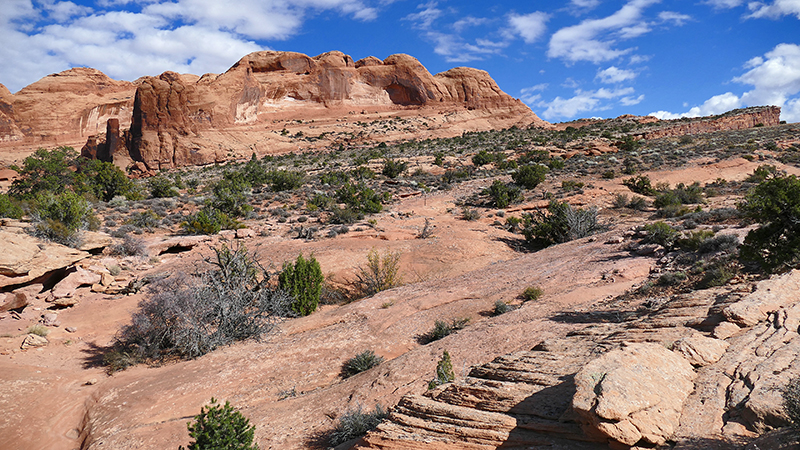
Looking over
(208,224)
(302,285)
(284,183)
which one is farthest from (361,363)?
(284,183)

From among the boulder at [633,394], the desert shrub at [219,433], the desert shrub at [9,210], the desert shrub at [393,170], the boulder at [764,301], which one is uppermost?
the desert shrub at [393,170]

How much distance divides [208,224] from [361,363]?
417 inches

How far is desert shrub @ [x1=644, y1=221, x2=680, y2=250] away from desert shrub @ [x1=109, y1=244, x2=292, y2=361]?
348 inches

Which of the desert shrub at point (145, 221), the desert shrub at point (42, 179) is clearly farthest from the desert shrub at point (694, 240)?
the desert shrub at point (42, 179)

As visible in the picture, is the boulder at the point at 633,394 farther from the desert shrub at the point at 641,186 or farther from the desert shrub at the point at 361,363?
the desert shrub at the point at 641,186

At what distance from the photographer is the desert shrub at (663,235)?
9.05 metres

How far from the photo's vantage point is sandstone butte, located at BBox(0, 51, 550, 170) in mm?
43938

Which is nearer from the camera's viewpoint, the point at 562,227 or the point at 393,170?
the point at 562,227

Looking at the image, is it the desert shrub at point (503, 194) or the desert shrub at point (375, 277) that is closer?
the desert shrub at point (375, 277)

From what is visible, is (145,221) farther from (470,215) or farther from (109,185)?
A: (470,215)

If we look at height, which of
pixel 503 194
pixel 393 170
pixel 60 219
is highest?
pixel 393 170

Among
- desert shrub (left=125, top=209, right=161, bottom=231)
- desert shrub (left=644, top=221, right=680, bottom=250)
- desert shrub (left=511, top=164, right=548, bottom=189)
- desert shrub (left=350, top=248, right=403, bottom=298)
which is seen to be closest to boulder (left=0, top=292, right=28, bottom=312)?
desert shrub (left=125, top=209, right=161, bottom=231)

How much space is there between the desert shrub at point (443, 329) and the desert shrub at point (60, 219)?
1106cm

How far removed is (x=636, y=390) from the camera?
312 cm
